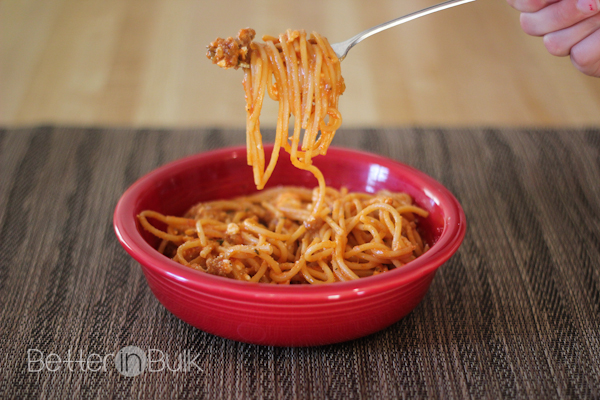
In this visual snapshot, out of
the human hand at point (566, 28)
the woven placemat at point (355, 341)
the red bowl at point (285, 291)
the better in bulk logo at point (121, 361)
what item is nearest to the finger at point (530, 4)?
the human hand at point (566, 28)

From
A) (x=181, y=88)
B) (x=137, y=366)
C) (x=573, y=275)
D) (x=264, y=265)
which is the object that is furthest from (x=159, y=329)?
(x=181, y=88)

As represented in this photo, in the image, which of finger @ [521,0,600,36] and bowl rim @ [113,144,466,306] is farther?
finger @ [521,0,600,36]

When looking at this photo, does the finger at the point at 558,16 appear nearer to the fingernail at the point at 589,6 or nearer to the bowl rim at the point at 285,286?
the fingernail at the point at 589,6

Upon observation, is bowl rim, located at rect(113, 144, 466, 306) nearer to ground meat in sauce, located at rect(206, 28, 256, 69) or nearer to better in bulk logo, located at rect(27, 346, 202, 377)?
better in bulk logo, located at rect(27, 346, 202, 377)

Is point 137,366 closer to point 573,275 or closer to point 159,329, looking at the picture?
point 159,329

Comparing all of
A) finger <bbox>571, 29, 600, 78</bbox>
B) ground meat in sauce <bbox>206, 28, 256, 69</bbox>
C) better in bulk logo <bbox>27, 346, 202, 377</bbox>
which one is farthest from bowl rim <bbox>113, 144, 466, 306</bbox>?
finger <bbox>571, 29, 600, 78</bbox>

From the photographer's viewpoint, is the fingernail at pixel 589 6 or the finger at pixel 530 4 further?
the finger at pixel 530 4
